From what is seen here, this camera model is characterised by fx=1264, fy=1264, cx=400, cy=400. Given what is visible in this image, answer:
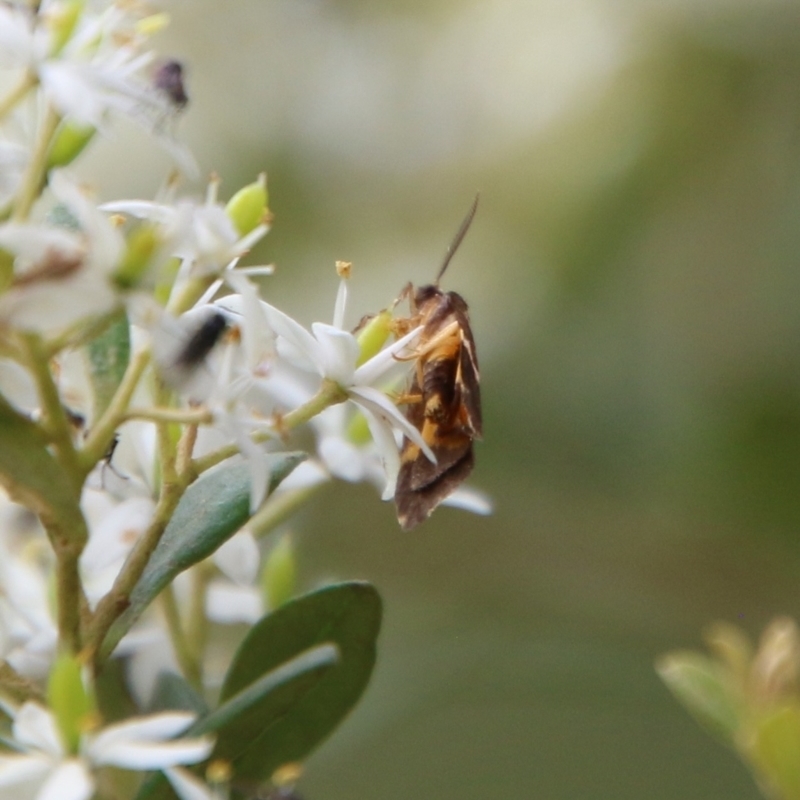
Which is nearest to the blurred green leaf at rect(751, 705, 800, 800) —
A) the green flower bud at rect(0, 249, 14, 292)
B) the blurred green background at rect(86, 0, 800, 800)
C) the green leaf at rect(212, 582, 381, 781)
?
the green leaf at rect(212, 582, 381, 781)

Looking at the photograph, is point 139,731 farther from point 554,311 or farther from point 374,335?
point 554,311

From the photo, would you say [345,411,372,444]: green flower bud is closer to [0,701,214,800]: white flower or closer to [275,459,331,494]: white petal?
[275,459,331,494]: white petal

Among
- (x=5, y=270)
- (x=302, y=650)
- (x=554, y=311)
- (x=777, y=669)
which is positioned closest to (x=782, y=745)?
(x=777, y=669)

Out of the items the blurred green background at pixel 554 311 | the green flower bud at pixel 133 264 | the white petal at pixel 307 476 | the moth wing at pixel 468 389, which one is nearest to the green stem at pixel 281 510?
the white petal at pixel 307 476

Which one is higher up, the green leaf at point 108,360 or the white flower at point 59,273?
the white flower at point 59,273

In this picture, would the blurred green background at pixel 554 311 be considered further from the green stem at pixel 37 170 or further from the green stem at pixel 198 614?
the green stem at pixel 37 170

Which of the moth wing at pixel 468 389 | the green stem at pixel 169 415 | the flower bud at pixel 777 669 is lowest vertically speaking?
the flower bud at pixel 777 669

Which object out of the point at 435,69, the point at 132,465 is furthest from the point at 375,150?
the point at 132,465
